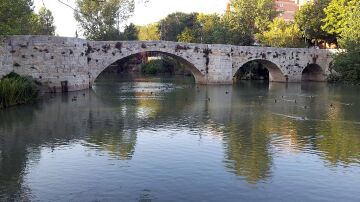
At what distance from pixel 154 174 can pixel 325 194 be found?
4776 mm

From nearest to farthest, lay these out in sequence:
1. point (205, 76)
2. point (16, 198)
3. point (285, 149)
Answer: point (16, 198) < point (285, 149) < point (205, 76)

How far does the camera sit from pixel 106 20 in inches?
2628

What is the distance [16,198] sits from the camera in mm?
10852

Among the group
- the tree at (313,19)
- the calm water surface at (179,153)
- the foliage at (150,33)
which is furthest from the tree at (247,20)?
the calm water surface at (179,153)

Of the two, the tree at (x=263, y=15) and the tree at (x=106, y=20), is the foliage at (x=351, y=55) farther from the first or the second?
the tree at (x=106, y=20)

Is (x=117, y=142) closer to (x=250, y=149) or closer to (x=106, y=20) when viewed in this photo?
(x=250, y=149)

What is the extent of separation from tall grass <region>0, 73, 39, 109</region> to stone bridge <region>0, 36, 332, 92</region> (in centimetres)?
279

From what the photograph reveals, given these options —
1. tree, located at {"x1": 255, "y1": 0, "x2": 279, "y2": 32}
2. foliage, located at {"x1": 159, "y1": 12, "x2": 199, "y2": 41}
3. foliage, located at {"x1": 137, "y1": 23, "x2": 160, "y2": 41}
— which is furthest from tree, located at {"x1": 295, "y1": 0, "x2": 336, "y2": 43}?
foliage, located at {"x1": 137, "y1": 23, "x2": 160, "y2": 41}

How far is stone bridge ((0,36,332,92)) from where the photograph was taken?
34.0m

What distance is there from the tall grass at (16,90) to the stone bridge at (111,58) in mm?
2793


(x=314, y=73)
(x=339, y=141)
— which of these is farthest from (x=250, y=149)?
(x=314, y=73)

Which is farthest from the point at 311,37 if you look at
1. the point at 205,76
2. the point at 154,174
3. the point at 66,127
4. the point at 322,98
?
the point at 154,174

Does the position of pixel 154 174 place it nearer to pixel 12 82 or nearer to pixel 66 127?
pixel 66 127

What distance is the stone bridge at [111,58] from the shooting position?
112ft
